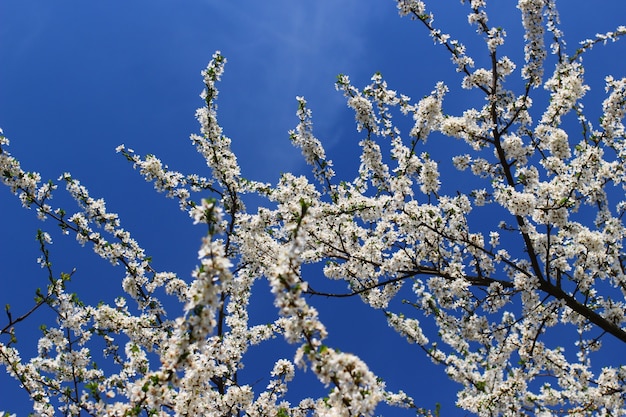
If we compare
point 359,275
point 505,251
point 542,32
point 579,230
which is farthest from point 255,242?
point 542,32

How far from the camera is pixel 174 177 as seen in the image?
34.0 feet

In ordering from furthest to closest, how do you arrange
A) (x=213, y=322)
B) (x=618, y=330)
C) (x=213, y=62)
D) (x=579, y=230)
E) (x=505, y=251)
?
(x=213, y=62) < (x=505, y=251) < (x=579, y=230) < (x=618, y=330) < (x=213, y=322)

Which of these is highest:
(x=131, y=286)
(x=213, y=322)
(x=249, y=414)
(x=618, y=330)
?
(x=131, y=286)

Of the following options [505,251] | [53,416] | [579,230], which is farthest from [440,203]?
[53,416]

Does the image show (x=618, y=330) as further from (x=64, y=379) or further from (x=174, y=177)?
(x=64, y=379)

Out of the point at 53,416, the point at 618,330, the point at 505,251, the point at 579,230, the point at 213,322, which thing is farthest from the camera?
the point at 505,251

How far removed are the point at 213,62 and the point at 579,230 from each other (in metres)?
8.34

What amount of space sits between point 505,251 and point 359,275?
10.1 ft

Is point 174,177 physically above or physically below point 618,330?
above

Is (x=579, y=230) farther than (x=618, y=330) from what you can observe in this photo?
Yes

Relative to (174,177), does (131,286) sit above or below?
below

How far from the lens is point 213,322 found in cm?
418

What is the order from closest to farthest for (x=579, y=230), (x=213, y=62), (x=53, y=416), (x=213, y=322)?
(x=213, y=322) → (x=53, y=416) → (x=579, y=230) → (x=213, y=62)

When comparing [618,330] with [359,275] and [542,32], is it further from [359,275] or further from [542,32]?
[542,32]
